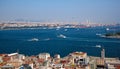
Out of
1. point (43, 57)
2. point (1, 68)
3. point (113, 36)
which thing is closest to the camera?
point (1, 68)

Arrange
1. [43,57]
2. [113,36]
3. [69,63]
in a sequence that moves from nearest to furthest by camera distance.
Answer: [69,63] → [43,57] → [113,36]

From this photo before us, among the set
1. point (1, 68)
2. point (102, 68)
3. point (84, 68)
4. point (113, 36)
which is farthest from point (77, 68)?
point (113, 36)

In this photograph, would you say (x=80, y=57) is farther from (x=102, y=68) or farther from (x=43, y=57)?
(x=102, y=68)

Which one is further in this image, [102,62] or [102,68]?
[102,62]

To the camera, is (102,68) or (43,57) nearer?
(102,68)

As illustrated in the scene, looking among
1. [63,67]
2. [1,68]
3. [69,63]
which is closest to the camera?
[1,68]

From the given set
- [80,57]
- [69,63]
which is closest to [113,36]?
[80,57]

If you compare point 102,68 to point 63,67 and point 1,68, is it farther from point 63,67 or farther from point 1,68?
point 1,68

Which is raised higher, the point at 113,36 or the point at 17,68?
the point at 17,68

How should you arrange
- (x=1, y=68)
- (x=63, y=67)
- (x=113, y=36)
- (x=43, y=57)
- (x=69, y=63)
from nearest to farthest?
(x=1, y=68)
(x=63, y=67)
(x=69, y=63)
(x=43, y=57)
(x=113, y=36)
